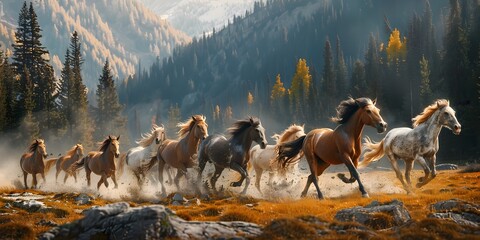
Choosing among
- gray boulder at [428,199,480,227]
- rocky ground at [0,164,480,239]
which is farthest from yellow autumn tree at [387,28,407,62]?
rocky ground at [0,164,480,239]

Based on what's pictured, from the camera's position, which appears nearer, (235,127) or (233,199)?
(233,199)

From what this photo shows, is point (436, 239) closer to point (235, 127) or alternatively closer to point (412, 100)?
point (235, 127)

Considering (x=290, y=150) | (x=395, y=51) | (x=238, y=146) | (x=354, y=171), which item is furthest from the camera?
(x=395, y=51)

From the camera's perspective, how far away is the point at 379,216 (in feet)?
36.4

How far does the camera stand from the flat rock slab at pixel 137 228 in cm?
911

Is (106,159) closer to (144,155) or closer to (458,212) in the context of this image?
(144,155)

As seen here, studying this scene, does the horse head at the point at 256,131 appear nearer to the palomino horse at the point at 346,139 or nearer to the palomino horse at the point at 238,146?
the palomino horse at the point at 238,146

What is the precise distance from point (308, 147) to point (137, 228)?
10.4 metres

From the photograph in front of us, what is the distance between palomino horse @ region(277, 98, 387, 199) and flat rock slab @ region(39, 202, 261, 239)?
296 inches

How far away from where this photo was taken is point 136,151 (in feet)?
90.8

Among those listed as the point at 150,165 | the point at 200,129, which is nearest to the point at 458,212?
the point at 200,129

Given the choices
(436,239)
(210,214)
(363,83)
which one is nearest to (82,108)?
(363,83)

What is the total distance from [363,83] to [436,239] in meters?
88.7

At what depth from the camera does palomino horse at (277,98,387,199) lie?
647 inches
